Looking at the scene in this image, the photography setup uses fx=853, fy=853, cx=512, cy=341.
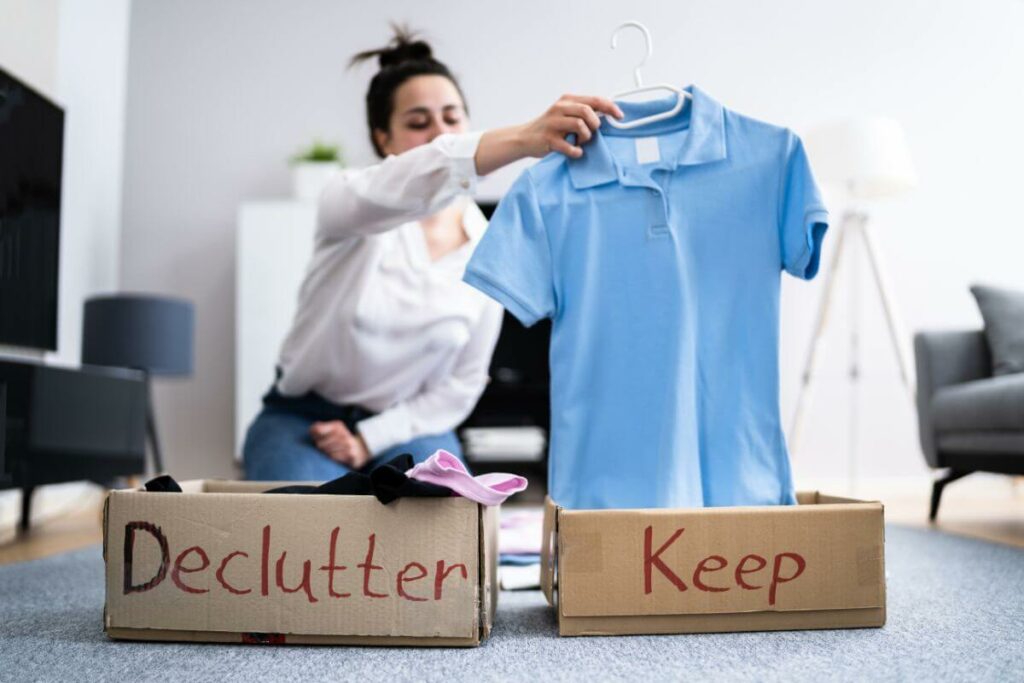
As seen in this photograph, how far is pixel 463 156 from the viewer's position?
113cm

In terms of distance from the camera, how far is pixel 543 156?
1176 millimetres

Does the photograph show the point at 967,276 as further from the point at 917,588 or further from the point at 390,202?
the point at 390,202

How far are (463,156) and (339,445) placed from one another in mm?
577

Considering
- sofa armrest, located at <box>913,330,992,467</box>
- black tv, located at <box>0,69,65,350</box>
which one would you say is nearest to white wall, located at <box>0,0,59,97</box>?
black tv, located at <box>0,69,65,350</box>

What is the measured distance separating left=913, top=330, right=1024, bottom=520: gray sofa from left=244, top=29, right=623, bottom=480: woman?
125 centimetres

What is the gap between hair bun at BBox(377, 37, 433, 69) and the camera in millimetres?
1635

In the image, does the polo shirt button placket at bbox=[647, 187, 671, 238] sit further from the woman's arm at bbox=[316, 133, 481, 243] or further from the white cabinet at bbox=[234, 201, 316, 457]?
the white cabinet at bbox=[234, 201, 316, 457]

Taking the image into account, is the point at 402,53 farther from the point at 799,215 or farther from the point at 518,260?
the point at 799,215

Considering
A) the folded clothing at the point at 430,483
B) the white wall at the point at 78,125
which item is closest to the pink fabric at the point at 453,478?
the folded clothing at the point at 430,483

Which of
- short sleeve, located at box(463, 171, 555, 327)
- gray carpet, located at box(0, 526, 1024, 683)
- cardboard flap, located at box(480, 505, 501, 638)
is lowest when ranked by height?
gray carpet, located at box(0, 526, 1024, 683)

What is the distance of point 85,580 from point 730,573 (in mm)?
1100

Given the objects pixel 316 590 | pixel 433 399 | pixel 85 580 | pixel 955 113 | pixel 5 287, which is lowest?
pixel 85 580

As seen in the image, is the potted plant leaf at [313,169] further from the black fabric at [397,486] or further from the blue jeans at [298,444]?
the black fabric at [397,486]

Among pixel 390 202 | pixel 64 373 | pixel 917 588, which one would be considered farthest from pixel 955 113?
pixel 64 373
